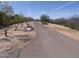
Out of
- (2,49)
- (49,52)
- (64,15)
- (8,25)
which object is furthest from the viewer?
(8,25)

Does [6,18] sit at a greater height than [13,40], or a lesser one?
greater

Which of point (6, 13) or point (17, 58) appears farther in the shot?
point (6, 13)

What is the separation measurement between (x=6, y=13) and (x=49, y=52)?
2.99 meters

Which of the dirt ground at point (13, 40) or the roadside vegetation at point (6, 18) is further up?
the roadside vegetation at point (6, 18)

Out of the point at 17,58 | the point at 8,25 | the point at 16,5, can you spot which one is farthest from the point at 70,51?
the point at 8,25

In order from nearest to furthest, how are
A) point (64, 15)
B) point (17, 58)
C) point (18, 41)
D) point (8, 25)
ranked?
point (17, 58), point (64, 15), point (18, 41), point (8, 25)

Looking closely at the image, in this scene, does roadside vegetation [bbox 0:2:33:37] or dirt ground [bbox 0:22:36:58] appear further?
roadside vegetation [bbox 0:2:33:37]

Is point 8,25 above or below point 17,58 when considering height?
above

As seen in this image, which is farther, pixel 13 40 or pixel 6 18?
pixel 6 18

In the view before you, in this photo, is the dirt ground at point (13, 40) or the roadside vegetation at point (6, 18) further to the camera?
the roadside vegetation at point (6, 18)

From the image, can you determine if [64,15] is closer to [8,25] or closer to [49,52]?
[49,52]

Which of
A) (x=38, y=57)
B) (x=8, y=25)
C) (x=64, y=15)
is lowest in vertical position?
(x=38, y=57)

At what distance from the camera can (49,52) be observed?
17.0 feet

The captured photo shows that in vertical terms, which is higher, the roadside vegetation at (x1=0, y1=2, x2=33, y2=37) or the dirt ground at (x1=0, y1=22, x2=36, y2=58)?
the roadside vegetation at (x1=0, y1=2, x2=33, y2=37)
